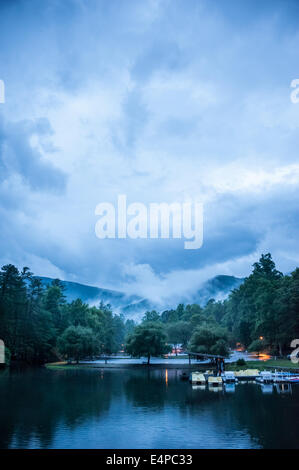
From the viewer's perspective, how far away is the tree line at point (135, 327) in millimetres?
78438

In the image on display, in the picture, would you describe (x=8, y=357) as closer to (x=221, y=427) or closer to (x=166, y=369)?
(x=166, y=369)

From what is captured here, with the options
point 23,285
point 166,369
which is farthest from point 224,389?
point 23,285

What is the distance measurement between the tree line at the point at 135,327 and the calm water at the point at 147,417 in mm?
29624

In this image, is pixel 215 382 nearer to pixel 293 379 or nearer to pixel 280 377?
pixel 280 377

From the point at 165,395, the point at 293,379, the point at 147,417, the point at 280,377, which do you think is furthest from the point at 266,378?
the point at 147,417

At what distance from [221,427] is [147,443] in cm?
616

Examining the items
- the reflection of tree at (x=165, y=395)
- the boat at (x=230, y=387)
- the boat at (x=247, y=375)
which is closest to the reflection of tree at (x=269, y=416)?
the boat at (x=230, y=387)

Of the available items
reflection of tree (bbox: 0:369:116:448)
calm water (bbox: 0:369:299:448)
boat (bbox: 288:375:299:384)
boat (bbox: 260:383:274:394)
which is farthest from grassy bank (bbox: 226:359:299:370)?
reflection of tree (bbox: 0:369:116:448)

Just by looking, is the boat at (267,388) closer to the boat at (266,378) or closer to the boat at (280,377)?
the boat at (266,378)

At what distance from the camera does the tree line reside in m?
78.4

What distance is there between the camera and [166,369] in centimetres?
8038

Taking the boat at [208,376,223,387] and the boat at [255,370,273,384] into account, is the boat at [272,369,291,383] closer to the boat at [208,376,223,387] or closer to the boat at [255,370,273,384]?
the boat at [255,370,273,384]

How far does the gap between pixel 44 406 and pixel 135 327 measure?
1996 inches
